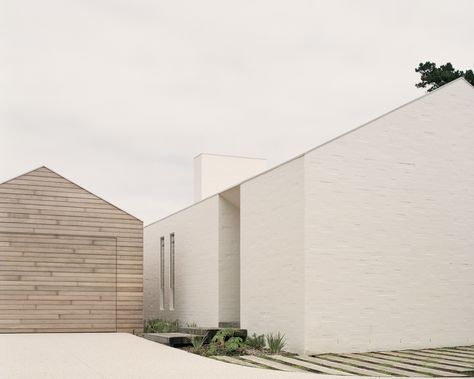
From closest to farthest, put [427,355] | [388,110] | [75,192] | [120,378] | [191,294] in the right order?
1. [120,378]
2. [427,355]
3. [388,110]
4. [75,192]
5. [191,294]

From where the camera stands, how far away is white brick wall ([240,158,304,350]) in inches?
467

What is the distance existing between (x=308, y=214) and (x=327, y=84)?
576cm

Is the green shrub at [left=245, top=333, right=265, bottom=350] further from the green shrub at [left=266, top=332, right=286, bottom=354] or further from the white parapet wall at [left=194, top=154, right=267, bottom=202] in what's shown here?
the white parapet wall at [left=194, top=154, right=267, bottom=202]

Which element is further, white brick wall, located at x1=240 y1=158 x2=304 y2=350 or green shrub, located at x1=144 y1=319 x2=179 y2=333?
green shrub, located at x1=144 y1=319 x2=179 y2=333

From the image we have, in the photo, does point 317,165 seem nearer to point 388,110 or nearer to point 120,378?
point 388,110

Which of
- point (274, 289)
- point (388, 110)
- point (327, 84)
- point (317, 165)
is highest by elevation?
point (327, 84)

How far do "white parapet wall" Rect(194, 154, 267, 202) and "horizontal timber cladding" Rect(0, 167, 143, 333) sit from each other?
6.34 metres

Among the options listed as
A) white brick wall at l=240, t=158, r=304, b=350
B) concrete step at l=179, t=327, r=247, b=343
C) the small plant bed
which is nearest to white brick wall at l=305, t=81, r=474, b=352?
white brick wall at l=240, t=158, r=304, b=350

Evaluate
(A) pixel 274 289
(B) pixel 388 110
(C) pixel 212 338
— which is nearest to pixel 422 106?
(B) pixel 388 110

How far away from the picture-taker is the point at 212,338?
518 inches

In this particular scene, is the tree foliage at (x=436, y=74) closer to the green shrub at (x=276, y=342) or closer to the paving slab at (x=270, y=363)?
the green shrub at (x=276, y=342)

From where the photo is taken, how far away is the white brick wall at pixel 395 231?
11664 millimetres

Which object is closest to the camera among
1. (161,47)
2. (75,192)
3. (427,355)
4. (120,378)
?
(120,378)

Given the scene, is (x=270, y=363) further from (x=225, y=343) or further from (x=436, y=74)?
(x=436, y=74)
